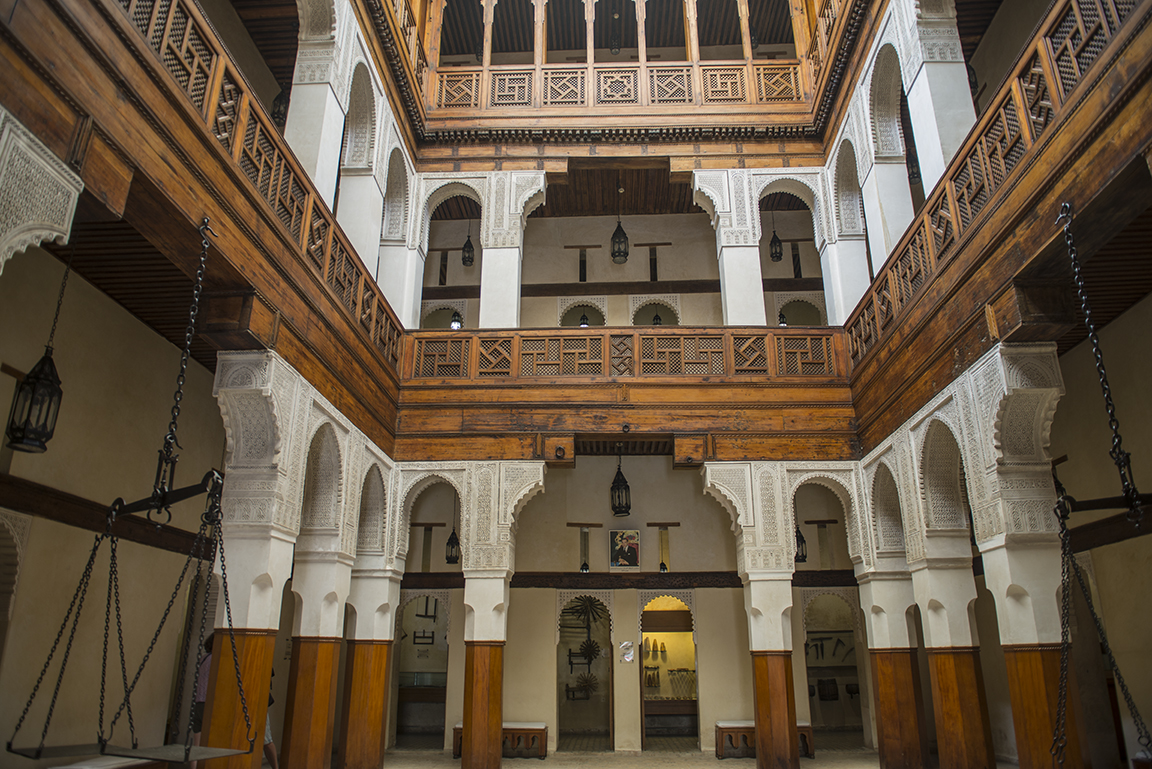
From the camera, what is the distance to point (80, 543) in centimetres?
552

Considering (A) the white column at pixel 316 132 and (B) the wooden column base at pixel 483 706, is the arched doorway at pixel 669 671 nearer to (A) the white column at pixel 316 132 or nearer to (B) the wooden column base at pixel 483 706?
(B) the wooden column base at pixel 483 706

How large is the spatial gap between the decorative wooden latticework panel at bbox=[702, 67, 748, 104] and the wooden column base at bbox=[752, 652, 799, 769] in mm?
5910

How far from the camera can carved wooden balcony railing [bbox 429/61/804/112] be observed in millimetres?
8766

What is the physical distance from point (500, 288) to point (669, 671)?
7.18 meters

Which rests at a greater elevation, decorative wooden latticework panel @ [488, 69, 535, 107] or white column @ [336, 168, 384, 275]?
decorative wooden latticework panel @ [488, 69, 535, 107]

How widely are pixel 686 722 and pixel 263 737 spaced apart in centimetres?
790

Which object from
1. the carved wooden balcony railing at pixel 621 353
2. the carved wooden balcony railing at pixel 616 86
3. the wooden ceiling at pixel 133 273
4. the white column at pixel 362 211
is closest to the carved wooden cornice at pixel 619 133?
the carved wooden balcony railing at pixel 616 86

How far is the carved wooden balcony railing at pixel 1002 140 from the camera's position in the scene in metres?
3.41

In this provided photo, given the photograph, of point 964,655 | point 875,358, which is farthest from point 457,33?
point 964,655

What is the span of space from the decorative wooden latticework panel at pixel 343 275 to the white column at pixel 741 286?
3600mm

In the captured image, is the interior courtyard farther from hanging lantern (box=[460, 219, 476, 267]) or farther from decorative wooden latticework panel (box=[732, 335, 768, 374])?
hanging lantern (box=[460, 219, 476, 267])

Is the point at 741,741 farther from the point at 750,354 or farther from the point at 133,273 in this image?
the point at 133,273

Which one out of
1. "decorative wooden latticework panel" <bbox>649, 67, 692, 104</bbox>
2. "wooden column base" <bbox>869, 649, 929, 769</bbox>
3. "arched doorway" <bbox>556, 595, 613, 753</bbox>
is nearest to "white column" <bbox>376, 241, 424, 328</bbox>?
"decorative wooden latticework panel" <bbox>649, 67, 692, 104</bbox>

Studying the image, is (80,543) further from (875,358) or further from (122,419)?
(875,358)
